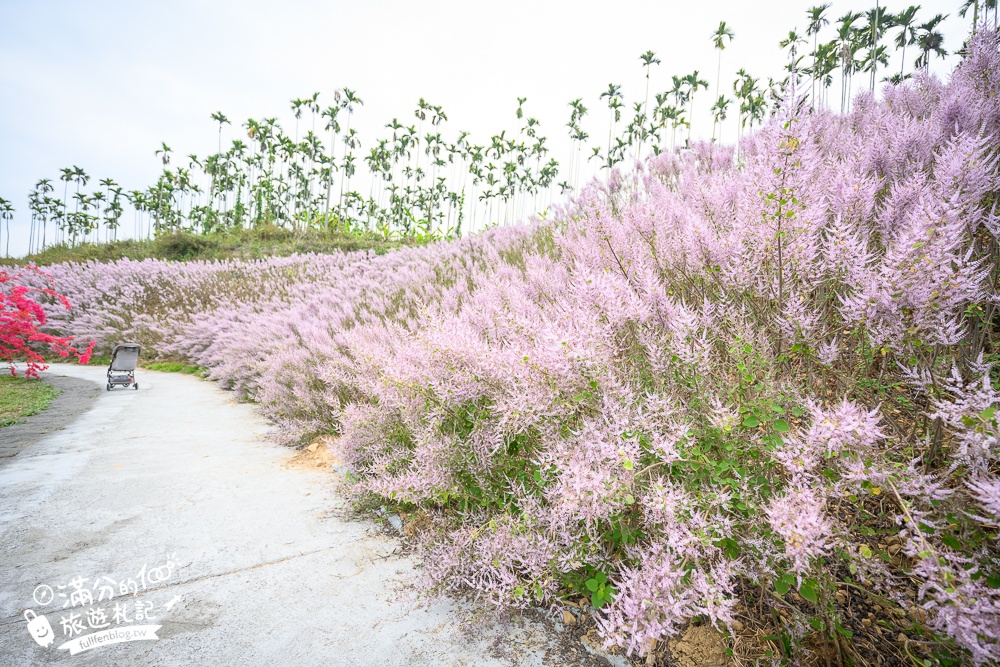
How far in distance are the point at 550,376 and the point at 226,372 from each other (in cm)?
692

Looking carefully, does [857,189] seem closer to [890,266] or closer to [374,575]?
[890,266]

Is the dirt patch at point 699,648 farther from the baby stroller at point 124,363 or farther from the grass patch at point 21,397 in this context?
the baby stroller at point 124,363

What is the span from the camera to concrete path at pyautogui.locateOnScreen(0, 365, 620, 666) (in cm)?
181

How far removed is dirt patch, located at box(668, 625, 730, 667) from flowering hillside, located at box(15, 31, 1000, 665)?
3.0 inches

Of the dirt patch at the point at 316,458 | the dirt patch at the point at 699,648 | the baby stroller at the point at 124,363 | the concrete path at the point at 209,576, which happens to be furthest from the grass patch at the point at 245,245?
the dirt patch at the point at 699,648

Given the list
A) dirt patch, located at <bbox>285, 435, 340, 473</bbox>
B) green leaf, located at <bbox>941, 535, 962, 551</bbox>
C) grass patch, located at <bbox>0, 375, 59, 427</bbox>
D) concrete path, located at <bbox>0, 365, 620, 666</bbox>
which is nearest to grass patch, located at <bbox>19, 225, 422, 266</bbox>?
grass patch, located at <bbox>0, 375, 59, 427</bbox>

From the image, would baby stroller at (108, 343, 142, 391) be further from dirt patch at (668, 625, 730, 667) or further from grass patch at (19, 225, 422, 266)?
grass patch at (19, 225, 422, 266)

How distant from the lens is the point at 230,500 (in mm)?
3180

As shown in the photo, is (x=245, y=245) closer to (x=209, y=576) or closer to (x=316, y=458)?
(x=316, y=458)

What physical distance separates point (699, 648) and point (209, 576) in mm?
2300

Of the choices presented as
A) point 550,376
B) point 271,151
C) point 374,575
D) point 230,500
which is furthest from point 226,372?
point 271,151

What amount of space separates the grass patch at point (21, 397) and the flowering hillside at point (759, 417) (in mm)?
4638

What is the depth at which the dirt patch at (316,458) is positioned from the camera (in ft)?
13.0

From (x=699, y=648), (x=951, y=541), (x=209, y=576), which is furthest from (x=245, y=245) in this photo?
(x=951, y=541)
